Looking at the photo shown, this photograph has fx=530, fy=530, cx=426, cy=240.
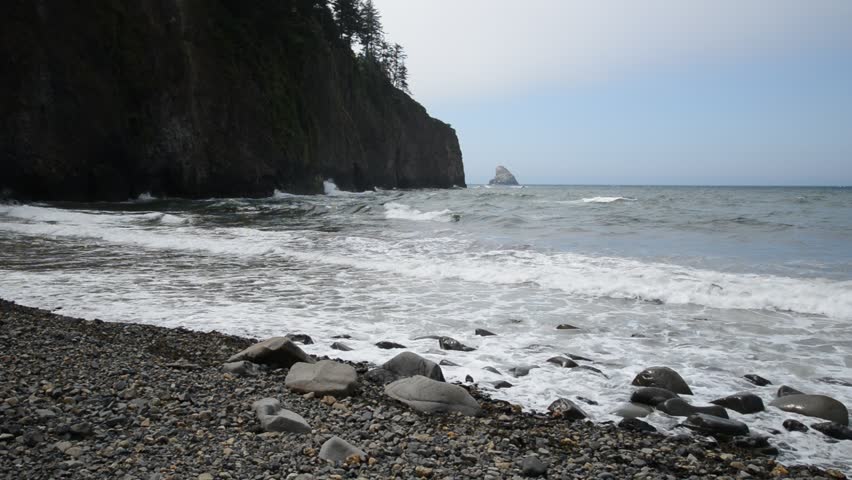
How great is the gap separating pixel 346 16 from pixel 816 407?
195 ft

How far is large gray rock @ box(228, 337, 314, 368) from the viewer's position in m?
4.54

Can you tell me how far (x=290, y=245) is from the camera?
13148 mm

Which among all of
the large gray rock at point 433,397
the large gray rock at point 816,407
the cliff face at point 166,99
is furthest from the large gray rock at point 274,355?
the cliff face at point 166,99

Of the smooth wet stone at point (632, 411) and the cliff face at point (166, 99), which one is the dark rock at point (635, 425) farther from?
the cliff face at point (166, 99)

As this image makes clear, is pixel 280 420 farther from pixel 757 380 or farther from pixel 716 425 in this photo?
pixel 757 380

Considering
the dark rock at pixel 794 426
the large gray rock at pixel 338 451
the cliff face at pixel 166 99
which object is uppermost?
the cliff face at pixel 166 99

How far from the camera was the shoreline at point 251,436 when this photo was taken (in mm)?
2779

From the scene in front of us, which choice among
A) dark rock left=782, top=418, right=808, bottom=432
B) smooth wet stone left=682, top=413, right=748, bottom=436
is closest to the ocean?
dark rock left=782, top=418, right=808, bottom=432

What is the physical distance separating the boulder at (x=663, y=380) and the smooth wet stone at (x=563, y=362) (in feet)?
1.93

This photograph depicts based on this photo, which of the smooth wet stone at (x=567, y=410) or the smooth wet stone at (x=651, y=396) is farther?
the smooth wet stone at (x=651, y=396)

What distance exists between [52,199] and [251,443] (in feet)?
86.4

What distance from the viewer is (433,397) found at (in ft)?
12.4

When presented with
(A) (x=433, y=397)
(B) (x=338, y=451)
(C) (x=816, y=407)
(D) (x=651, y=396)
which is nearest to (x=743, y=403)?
(C) (x=816, y=407)

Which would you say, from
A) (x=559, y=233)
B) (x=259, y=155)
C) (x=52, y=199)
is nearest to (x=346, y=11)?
(x=259, y=155)
